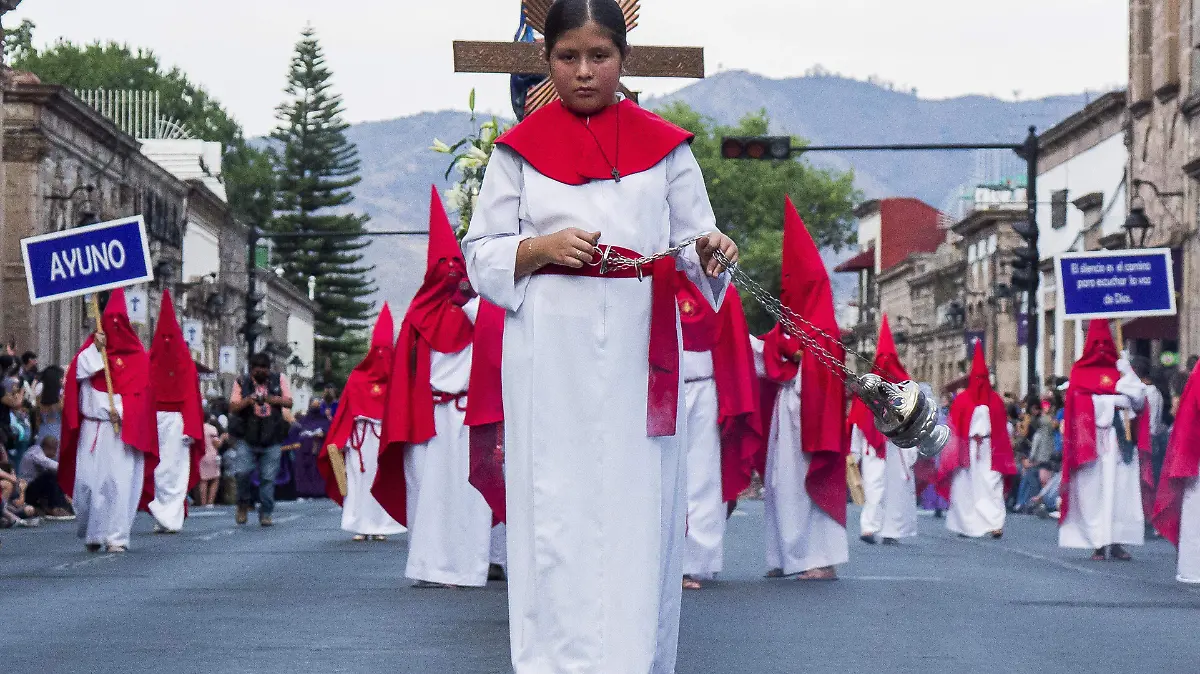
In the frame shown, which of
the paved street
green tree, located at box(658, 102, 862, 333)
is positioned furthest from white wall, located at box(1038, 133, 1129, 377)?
the paved street

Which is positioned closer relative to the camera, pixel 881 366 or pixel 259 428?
pixel 881 366

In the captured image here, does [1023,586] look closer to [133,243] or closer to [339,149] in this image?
[133,243]

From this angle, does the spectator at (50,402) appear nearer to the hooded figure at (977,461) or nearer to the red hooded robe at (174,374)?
the red hooded robe at (174,374)

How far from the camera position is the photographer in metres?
24.6

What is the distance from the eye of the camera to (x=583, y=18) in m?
6.46

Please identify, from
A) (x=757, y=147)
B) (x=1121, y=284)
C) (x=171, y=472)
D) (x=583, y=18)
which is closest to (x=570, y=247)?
(x=583, y=18)

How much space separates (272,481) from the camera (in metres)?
25.0

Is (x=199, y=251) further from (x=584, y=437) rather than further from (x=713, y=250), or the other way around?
(x=713, y=250)

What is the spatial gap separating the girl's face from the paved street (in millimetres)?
2885

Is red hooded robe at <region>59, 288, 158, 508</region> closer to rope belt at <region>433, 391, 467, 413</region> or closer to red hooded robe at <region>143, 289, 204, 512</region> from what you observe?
red hooded robe at <region>143, 289, 204, 512</region>

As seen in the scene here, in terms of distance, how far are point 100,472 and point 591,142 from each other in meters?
12.9

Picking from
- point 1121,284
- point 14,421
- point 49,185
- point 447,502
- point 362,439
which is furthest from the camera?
point 49,185

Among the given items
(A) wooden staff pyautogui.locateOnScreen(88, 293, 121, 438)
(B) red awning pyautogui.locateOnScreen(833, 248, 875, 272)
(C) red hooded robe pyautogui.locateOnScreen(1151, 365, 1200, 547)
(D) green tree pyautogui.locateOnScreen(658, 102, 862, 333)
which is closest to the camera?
(C) red hooded robe pyautogui.locateOnScreen(1151, 365, 1200, 547)

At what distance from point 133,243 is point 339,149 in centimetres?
7606
